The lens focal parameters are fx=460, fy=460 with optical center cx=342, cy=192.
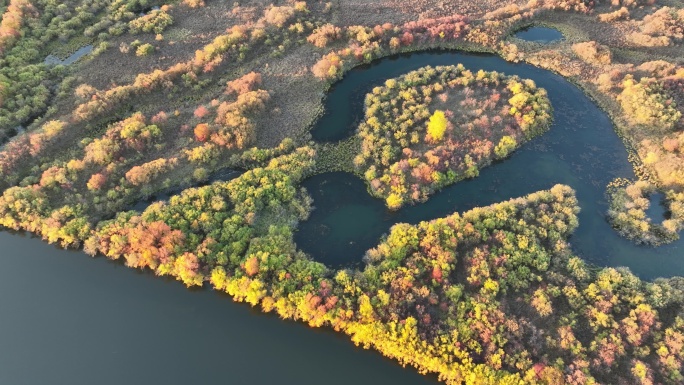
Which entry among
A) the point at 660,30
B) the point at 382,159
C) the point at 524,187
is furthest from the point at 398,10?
the point at 660,30

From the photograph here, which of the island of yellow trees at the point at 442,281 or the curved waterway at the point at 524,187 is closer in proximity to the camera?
the island of yellow trees at the point at 442,281

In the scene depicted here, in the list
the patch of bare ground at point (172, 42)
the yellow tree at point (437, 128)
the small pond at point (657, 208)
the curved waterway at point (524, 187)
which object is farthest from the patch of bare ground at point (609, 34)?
the patch of bare ground at point (172, 42)

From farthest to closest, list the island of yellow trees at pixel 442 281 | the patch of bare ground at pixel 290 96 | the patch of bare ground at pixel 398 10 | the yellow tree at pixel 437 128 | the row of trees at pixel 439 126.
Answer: the patch of bare ground at pixel 398 10 < the patch of bare ground at pixel 290 96 < the yellow tree at pixel 437 128 < the row of trees at pixel 439 126 < the island of yellow trees at pixel 442 281

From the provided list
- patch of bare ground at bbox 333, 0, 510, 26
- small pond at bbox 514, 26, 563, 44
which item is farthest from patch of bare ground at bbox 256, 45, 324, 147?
small pond at bbox 514, 26, 563, 44

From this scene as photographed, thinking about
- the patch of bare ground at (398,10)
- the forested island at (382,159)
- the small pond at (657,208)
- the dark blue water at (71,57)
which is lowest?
the small pond at (657,208)

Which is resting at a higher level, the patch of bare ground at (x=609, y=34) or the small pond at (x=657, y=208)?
the patch of bare ground at (x=609, y=34)

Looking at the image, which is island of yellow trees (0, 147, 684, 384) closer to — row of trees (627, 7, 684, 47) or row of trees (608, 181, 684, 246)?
row of trees (608, 181, 684, 246)

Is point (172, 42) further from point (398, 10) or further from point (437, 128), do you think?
point (437, 128)

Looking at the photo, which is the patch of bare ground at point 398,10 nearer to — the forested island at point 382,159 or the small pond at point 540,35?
the forested island at point 382,159
